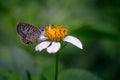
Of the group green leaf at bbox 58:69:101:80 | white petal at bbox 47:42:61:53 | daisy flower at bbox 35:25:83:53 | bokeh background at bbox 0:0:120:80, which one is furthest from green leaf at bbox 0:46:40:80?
white petal at bbox 47:42:61:53

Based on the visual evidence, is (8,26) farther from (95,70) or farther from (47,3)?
(95,70)

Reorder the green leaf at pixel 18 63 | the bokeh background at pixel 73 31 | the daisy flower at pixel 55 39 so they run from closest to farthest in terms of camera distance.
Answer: the daisy flower at pixel 55 39, the green leaf at pixel 18 63, the bokeh background at pixel 73 31

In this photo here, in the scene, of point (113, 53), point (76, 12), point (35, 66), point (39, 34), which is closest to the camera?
point (39, 34)

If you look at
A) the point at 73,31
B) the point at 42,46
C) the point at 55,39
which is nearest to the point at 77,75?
the point at 55,39

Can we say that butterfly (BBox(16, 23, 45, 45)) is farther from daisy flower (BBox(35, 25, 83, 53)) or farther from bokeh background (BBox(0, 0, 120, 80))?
bokeh background (BBox(0, 0, 120, 80))

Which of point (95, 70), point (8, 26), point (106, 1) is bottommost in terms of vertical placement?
point (95, 70)

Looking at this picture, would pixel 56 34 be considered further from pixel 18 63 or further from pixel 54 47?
pixel 18 63

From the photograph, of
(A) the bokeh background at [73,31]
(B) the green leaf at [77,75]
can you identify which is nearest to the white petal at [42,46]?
(B) the green leaf at [77,75]

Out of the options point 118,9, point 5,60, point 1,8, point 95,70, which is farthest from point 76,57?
point 5,60

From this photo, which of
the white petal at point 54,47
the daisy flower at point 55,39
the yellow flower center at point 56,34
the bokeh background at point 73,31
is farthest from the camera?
the bokeh background at point 73,31

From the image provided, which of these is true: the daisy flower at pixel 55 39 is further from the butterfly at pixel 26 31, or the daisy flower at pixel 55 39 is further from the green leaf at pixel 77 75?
the green leaf at pixel 77 75
